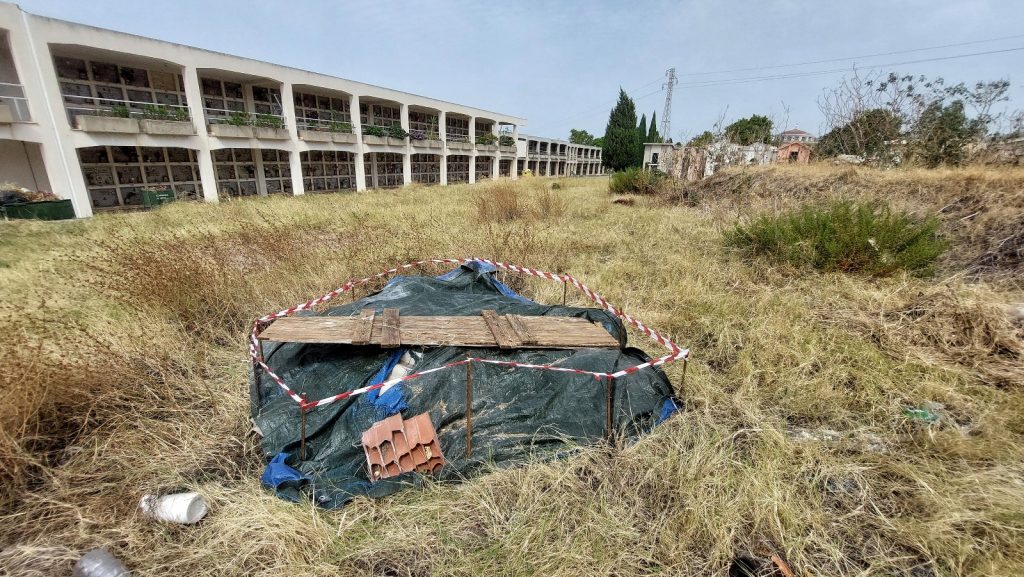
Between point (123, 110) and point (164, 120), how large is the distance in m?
1.10

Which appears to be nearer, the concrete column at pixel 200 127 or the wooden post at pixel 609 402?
the wooden post at pixel 609 402

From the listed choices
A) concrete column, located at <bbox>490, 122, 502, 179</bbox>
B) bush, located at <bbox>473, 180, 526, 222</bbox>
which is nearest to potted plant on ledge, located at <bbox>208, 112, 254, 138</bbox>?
bush, located at <bbox>473, 180, 526, 222</bbox>

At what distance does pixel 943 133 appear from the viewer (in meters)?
11.2

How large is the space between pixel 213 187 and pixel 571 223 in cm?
1385

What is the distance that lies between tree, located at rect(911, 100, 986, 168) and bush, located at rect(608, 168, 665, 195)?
281 inches

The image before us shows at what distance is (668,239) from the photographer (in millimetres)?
8234

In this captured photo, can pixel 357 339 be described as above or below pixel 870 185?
below

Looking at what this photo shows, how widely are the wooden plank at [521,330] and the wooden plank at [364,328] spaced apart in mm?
1105

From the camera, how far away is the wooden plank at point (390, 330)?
290 cm

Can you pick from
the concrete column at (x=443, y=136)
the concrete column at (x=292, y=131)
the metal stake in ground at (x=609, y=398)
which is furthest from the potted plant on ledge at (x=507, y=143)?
the metal stake in ground at (x=609, y=398)

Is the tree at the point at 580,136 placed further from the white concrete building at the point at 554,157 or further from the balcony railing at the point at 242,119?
the balcony railing at the point at 242,119

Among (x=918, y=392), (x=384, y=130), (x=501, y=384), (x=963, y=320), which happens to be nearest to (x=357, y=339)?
(x=501, y=384)

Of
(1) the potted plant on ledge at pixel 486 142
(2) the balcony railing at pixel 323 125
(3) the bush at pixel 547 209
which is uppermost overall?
(1) the potted plant on ledge at pixel 486 142

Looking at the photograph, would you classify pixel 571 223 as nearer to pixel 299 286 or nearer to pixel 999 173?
pixel 299 286
